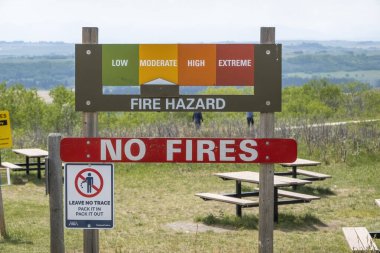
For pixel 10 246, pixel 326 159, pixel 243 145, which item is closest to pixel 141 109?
pixel 243 145

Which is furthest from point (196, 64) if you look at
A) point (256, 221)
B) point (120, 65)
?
point (256, 221)

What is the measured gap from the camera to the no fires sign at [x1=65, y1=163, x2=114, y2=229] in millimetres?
6730

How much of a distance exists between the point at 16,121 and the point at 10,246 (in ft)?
155

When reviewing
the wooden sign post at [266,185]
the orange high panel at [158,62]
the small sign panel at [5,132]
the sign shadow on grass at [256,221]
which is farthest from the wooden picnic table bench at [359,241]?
the small sign panel at [5,132]

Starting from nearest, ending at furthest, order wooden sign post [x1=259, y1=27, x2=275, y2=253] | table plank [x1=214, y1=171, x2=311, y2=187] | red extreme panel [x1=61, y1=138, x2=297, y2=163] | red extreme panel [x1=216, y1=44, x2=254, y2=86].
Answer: red extreme panel [x1=61, y1=138, x2=297, y2=163]
wooden sign post [x1=259, y1=27, x2=275, y2=253]
red extreme panel [x1=216, y1=44, x2=254, y2=86]
table plank [x1=214, y1=171, x2=311, y2=187]

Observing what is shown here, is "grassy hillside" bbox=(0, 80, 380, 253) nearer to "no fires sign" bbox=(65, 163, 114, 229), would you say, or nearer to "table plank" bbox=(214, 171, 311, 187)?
"table plank" bbox=(214, 171, 311, 187)

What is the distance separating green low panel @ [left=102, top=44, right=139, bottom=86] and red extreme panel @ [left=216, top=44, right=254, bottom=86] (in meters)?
0.66

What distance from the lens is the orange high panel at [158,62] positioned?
7.23 meters

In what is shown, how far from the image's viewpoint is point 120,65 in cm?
727

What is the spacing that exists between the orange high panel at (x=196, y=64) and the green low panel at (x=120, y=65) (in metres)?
0.36

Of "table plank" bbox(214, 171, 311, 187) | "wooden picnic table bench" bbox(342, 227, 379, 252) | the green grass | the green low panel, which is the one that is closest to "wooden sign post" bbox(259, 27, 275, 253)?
the green low panel

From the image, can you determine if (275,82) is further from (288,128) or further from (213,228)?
(288,128)

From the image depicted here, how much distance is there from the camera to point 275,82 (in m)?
7.25

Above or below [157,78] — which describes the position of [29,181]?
below
